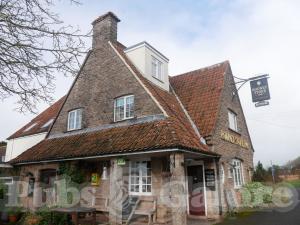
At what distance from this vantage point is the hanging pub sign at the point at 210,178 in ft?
44.4

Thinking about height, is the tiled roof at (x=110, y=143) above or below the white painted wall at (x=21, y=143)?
below

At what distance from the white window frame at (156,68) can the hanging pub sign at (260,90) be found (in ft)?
17.7

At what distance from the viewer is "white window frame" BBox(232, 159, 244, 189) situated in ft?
54.8

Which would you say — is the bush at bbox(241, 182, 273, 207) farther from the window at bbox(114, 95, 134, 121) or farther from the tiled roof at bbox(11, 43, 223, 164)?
the window at bbox(114, 95, 134, 121)

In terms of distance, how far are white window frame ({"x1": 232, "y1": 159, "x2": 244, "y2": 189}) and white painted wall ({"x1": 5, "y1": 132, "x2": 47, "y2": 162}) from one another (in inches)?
518

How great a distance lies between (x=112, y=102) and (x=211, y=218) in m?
7.46

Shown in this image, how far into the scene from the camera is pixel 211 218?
1310 centimetres

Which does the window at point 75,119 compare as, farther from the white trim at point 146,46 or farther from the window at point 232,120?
the window at point 232,120

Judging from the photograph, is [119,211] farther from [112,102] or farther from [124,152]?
[112,102]

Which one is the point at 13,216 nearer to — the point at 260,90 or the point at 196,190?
the point at 196,190

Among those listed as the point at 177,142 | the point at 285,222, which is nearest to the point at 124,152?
the point at 177,142

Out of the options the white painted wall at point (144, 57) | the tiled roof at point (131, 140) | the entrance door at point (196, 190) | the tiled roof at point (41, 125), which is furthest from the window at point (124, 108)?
the tiled roof at point (41, 125)

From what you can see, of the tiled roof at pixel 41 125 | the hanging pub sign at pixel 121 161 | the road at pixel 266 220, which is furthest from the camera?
the tiled roof at pixel 41 125

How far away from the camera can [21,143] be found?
896 inches
